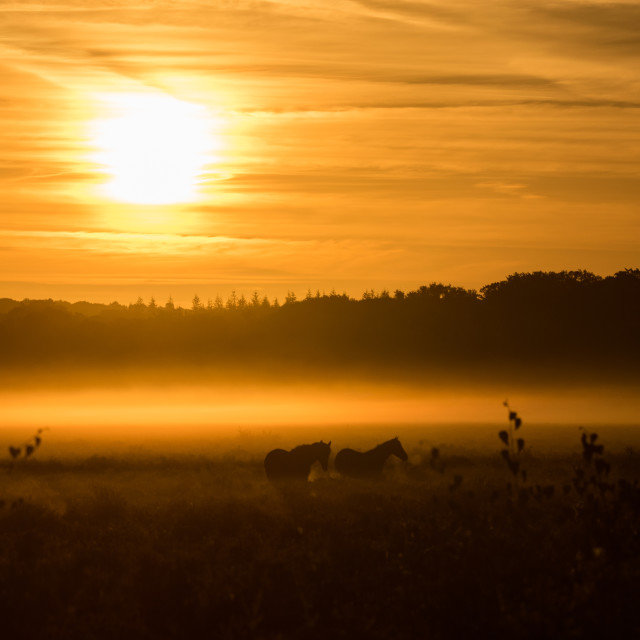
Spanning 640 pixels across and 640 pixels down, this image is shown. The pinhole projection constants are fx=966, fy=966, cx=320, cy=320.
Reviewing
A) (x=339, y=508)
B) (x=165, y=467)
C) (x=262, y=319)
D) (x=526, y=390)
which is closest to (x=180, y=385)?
(x=262, y=319)

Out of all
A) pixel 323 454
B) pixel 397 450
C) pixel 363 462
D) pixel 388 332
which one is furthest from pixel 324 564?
pixel 388 332

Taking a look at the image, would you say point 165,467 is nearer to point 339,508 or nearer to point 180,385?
point 339,508

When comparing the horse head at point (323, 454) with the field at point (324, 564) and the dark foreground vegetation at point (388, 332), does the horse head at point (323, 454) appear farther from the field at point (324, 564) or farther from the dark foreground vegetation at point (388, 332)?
the dark foreground vegetation at point (388, 332)

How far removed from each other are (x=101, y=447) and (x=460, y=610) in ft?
102

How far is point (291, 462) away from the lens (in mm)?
27984

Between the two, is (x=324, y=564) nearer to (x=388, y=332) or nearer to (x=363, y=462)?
(x=363, y=462)

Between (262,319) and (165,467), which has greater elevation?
(262,319)

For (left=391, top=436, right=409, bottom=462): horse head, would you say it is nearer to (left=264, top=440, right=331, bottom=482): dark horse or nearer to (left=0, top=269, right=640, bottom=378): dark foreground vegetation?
(left=264, top=440, right=331, bottom=482): dark horse

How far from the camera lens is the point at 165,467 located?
3312cm

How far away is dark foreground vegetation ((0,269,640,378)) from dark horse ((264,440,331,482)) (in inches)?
3327

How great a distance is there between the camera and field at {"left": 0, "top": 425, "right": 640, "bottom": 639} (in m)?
13.8

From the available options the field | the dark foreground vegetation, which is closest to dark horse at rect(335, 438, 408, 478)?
the field

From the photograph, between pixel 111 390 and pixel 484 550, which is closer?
pixel 484 550

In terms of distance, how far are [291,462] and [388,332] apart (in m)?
93.3
